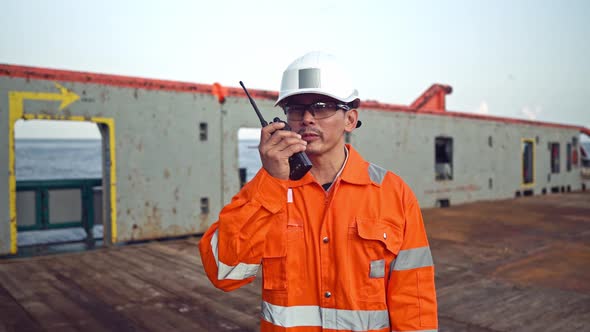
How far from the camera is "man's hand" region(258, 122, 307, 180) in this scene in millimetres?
1739

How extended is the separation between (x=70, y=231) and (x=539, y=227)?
34.3 feet

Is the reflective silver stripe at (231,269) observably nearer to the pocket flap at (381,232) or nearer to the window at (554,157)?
the pocket flap at (381,232)

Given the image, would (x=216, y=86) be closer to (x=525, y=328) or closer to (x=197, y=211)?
(x=197, y=211)

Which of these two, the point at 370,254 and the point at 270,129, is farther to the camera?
the point at 370,254

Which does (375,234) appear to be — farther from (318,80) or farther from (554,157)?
(554,157)

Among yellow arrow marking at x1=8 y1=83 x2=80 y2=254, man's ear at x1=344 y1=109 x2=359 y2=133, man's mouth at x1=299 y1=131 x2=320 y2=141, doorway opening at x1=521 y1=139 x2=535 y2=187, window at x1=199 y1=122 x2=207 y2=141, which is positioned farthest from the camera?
doorway opening at x1=521 y1=139 x2=535 y2=187

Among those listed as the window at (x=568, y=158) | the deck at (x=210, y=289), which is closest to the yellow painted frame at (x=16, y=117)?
the deck at (x=210, y=289)

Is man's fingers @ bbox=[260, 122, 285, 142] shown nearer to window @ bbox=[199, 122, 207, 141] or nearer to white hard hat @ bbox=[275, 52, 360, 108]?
white hard hat @ bbox=[275, 52, 360, 108]

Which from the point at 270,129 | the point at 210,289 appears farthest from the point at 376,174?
the point at 210,289

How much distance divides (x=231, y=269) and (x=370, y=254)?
59 centimetres

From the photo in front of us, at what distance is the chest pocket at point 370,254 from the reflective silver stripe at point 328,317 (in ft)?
0.22

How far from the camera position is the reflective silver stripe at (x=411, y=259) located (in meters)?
1.96

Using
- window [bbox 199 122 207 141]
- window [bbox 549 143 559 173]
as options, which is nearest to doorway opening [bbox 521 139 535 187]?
window [bbox 549 143 559 173]

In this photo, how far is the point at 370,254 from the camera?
1.97 meters
